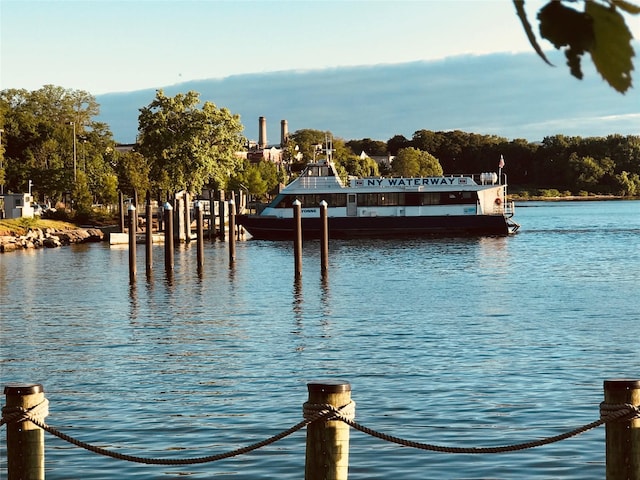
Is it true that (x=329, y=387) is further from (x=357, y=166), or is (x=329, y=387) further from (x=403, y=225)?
(x=357, y=166)

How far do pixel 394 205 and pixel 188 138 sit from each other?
69.0 feet

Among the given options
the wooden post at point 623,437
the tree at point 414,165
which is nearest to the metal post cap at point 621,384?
the wooden post at point 623,437

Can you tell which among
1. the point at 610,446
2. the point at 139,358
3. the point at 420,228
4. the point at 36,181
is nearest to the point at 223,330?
the point at 139,358

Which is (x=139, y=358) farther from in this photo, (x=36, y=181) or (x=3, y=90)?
(x=3, y=90)

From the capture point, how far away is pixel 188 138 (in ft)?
260

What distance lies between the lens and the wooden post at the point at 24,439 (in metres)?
7.05

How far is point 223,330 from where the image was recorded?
2470cm

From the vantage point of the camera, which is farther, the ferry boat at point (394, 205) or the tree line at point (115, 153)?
the tree line at point (115, 153)

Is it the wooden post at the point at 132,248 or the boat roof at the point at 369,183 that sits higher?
the boat roof at the point at 369,183

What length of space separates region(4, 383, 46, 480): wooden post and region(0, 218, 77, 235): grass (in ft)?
204

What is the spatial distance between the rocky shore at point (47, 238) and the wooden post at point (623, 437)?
58815mm

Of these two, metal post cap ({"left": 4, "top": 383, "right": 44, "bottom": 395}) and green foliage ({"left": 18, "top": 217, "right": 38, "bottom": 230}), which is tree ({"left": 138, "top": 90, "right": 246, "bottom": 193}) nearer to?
green foliage ({"left": 18, "top": 217, "right": 38, "bottom": 230})

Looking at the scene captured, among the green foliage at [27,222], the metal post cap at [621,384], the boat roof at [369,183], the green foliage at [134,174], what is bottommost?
the metal post cap at [621,384]

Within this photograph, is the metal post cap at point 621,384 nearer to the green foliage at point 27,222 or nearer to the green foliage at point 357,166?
the green foliage at point 27,222
